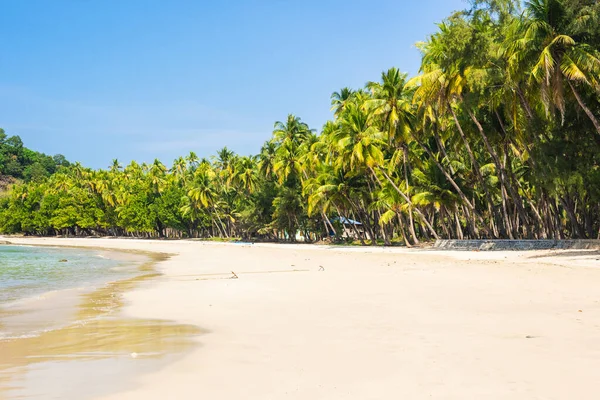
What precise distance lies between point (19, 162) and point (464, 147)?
169 metres

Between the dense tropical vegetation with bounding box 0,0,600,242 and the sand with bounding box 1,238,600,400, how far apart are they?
11.4 meters

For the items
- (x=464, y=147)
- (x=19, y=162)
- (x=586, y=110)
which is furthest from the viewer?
(x=19, y=162)

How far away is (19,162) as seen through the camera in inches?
6654

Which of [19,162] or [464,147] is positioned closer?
[464,147]

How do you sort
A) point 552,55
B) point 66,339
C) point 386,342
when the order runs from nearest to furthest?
point 386,342
point 66,339
point 552,55

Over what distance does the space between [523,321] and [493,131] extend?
24.8 metres

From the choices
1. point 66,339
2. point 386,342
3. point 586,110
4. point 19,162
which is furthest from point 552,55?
point 19,162

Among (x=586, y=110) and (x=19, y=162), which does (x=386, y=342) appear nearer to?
(x=586, y=110)

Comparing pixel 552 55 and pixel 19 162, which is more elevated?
pixel 19 162

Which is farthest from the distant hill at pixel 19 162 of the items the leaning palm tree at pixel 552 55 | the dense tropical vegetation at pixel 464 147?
the leaning palm tree at pixel 552 55

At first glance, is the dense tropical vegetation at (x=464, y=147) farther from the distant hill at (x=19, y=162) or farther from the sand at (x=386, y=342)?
the distant hill at (x=19, y=162)

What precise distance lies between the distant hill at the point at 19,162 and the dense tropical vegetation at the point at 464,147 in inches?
4088

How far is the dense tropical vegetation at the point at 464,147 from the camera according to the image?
20.9 m

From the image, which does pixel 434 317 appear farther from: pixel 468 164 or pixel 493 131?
pixel 468 164
